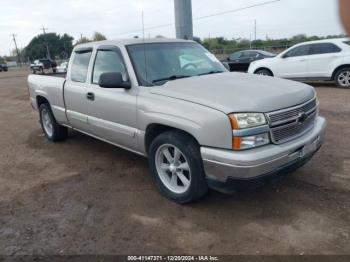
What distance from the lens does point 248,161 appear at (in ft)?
10.6

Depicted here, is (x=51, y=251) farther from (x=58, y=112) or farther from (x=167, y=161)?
(x=58, y=112)

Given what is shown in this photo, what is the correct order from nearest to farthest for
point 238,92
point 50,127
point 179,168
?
point 238,92
point 179,168
point 50,127

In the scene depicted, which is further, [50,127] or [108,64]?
[50,127]

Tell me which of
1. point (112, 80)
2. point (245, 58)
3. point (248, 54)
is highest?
point (112, 80)

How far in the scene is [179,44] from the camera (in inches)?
201

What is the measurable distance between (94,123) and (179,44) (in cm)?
166

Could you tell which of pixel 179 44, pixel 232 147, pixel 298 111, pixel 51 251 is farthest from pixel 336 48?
pixel 51 251

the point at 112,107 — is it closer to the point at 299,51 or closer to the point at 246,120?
the point at 246,120

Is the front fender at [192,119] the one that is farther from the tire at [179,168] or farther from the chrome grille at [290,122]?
the chrome grille at [290,122]

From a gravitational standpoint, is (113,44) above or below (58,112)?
above

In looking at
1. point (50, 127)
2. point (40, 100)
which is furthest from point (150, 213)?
point (40, 100)

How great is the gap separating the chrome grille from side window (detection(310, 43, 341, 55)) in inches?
327

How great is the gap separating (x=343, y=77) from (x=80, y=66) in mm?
8802

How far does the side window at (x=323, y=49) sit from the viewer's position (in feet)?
36.8
